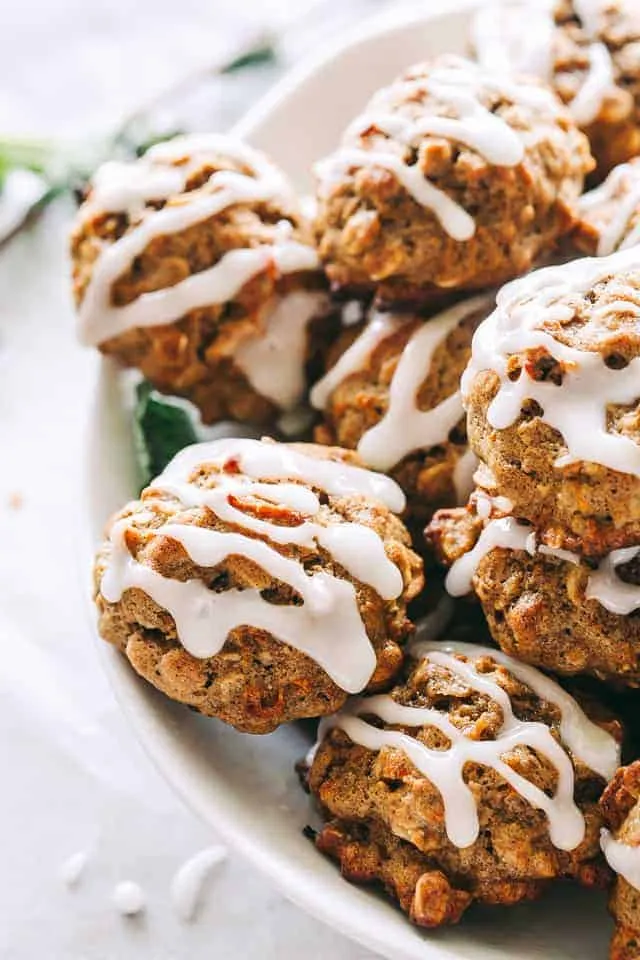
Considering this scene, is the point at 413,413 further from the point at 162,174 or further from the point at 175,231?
the point at 162,174

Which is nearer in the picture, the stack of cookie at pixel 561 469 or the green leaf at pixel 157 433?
the stack of cookie at pixel 561 469

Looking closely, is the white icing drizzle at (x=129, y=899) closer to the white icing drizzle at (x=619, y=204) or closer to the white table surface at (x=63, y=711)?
the white table surface at (x=63, y=711)

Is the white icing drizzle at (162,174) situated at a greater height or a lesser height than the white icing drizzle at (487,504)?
greater

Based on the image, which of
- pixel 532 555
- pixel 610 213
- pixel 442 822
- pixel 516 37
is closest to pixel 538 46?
pixel 516 37

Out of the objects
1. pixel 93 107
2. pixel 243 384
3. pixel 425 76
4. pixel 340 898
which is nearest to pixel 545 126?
pixel 425 76

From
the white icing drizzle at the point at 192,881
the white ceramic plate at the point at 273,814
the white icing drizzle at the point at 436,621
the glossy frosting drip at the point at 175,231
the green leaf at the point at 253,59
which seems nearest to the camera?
the white ceramic plate at the point at 273,814

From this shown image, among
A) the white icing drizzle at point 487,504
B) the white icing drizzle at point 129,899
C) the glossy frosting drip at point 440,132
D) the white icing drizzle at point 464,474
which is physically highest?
the glossy frosting drip at point 440,132

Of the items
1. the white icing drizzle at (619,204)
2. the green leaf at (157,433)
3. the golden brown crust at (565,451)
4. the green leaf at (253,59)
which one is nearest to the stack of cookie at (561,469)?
the golden brown crust at (565,451)

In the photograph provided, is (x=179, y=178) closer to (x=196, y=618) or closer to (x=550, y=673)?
(x=196, y=618)
